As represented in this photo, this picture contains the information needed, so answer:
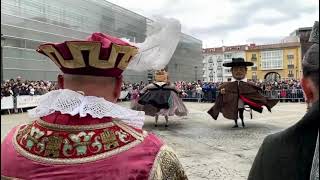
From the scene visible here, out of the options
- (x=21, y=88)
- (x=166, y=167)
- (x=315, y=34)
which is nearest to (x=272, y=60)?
(x=21, y=88)

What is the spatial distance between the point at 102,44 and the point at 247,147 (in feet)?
20.7

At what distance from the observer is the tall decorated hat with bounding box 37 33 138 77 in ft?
6.34

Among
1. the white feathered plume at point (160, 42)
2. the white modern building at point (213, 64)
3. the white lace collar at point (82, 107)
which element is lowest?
the white lace collar at point (82, 107)

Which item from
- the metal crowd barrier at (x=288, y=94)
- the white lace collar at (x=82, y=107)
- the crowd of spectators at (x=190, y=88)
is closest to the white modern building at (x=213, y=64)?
the crowd of spectators at (x=190, y=88)

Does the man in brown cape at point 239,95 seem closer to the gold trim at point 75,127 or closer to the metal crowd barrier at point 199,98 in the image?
the metal crowd barrier at point 199,98

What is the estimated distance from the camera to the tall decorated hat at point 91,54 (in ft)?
6.34

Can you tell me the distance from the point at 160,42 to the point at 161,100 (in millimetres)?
2384

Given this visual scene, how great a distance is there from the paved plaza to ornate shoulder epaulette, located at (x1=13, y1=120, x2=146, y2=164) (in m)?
1.25

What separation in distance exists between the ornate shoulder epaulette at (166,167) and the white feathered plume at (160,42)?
583 cm

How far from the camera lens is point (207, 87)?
86.4 ft

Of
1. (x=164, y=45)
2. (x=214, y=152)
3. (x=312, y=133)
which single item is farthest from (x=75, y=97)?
(x=164, y=45)

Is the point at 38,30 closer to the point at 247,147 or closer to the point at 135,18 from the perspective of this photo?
the point at 135,18

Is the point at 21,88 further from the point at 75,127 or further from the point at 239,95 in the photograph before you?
the point at 75,127

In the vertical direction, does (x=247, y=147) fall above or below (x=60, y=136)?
below
